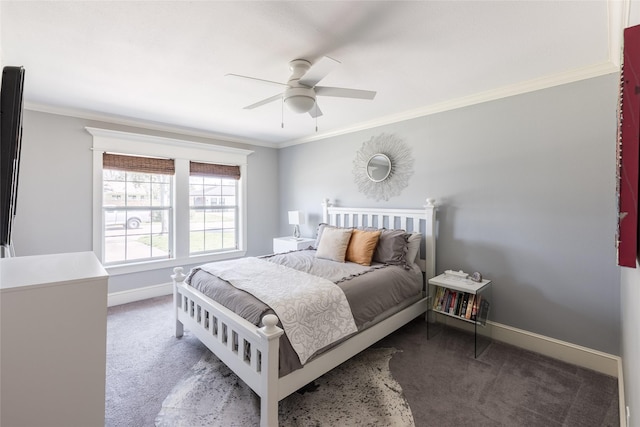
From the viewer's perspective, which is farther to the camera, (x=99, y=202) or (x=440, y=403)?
(x=99, y=202)

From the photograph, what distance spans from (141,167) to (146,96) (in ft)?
4.25

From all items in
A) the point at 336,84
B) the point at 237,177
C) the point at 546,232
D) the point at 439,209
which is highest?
the point at 336,84

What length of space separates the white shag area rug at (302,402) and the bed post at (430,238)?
4.18 feet

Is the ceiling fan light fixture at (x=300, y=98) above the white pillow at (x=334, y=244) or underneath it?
above

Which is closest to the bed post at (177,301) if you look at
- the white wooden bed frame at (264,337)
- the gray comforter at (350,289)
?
the white wooden bed frame at (264,337)

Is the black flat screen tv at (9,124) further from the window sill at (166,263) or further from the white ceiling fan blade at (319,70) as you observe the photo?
the window sill at (166,263)

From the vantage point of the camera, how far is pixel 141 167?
3.88 m

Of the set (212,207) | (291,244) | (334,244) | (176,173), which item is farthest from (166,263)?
(334,244)

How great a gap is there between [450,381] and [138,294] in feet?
12.8

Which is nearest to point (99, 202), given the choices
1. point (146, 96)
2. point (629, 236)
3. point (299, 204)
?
point (146, 96)

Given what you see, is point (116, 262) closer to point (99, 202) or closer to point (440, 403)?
point (99, 202)

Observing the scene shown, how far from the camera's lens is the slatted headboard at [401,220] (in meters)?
3.17

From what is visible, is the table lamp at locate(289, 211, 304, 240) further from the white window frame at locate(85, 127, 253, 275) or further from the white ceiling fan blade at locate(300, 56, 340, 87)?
the white ceiling fan blade at locate(300, 56, 340, 87)

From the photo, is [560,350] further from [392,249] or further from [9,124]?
[9,124]
